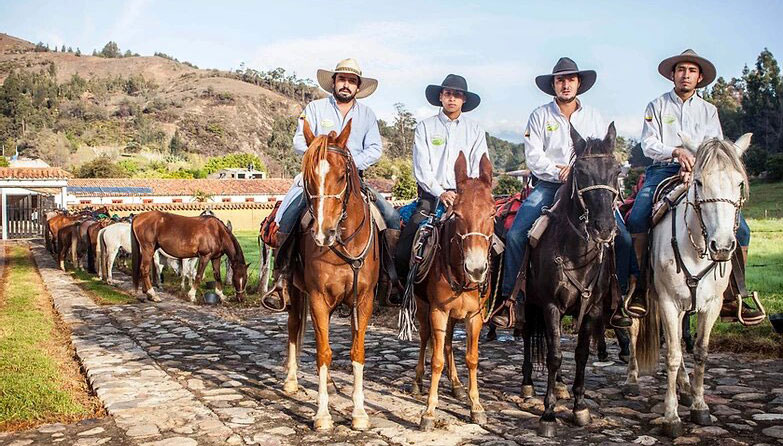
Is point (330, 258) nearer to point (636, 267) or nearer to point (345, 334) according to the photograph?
point (636, 267)

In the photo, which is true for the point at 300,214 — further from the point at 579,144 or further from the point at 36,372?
the point at 36,372

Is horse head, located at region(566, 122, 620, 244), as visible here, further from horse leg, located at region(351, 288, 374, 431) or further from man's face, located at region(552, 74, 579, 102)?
horse leg, located at region(351, 288, 374, 431)

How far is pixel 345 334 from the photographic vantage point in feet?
33.8

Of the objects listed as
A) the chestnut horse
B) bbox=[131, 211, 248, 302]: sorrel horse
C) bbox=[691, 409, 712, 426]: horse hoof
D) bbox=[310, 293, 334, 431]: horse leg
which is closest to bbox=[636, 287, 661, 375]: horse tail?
bbox=[691, 409, 712, 426]: horse hoof

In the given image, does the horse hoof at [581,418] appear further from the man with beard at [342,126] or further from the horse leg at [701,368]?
the man with beard at [342,126]

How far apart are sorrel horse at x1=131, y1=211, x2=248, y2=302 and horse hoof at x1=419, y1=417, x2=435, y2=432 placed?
979 cm

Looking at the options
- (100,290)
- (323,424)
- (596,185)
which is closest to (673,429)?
(596,185)

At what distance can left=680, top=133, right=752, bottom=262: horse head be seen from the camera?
496 cm

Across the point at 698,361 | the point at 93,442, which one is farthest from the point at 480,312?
the point at 93,442

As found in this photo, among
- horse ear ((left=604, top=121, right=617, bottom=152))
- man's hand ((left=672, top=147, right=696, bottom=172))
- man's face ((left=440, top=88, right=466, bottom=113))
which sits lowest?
man's hand ((left=672, top=147, right=696, bottom=172))

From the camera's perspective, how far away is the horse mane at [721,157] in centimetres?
519

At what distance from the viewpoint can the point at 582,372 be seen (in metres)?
5.66

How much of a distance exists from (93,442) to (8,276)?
16.9 metres

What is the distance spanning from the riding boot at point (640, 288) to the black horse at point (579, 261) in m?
0.24
